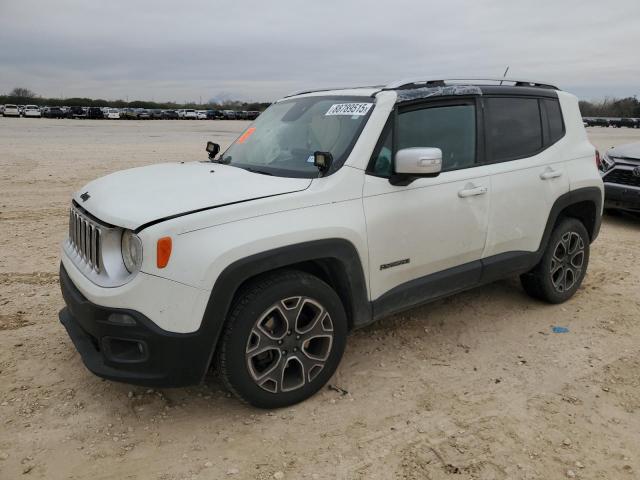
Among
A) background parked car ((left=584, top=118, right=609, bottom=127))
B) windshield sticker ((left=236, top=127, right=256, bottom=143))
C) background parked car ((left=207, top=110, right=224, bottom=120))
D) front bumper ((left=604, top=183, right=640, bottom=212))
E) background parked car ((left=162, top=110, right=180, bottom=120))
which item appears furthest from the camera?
background parked car ((left=207, top=110, right=224, bottom=120))

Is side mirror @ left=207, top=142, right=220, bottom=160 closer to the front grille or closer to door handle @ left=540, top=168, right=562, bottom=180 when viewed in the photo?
door handle @ left=540, top=168, right=562, bottom=180

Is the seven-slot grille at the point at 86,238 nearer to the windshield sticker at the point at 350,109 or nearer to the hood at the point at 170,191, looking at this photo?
the hood at the point at 170,191

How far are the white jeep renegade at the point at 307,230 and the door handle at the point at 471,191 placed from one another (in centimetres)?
2

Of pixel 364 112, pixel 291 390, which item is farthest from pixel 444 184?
pixel 291 390

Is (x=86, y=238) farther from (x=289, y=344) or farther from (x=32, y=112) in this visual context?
(x=32, y=112)

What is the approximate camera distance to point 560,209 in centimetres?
450

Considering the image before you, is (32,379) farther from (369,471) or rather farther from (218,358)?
(369,471)

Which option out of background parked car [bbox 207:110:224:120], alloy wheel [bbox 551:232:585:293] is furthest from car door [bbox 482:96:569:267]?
background parked car [bbox 207:110:224:120]

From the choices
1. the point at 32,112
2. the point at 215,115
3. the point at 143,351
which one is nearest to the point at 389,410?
the point at 143,351

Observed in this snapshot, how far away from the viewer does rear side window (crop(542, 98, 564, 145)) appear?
4.50 m

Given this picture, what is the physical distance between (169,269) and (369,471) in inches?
55.4

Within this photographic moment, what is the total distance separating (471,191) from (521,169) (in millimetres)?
651

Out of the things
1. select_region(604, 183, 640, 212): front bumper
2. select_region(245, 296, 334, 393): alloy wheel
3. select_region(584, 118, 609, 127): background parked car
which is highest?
select_region(584, 118, 609, 127): background parked car

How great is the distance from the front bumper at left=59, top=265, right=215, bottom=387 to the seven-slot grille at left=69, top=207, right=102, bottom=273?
273mm
